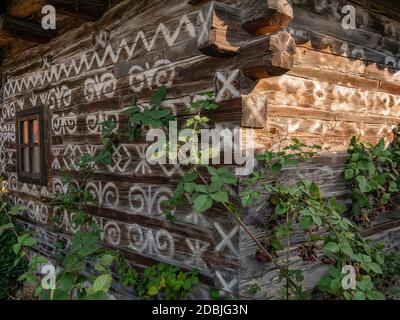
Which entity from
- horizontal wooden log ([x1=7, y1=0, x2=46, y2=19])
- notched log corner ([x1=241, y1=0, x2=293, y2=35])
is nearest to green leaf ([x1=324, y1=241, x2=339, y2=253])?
notched log corner ([x1=241, y1=0, x2=293, y2=35])

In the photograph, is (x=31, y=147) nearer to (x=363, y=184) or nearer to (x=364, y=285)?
(x=363, y=184)

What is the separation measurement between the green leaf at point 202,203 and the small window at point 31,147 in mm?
3324

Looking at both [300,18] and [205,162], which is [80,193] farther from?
[300,18]

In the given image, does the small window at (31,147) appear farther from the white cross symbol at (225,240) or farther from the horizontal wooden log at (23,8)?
the white cross symbol at (225,240)

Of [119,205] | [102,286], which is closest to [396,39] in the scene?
[119,205]

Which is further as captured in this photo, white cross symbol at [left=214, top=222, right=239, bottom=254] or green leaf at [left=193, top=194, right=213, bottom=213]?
white cross symbol at [left=214, top=222, right=239, bottom=254]

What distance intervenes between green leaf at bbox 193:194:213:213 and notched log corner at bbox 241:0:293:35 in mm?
1140

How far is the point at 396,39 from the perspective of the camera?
3.63m

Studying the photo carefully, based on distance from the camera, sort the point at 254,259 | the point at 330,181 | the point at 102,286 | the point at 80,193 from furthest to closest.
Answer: the point at 80,193 < the point at 330,181 < the point at 254,259 < the point at 102,286

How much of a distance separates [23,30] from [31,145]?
170 centimetres

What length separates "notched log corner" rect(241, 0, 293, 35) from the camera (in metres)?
2.12

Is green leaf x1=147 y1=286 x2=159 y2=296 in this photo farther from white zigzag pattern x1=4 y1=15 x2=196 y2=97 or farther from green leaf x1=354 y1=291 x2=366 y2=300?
white zigzag pattern x1=4 y1=15 x2=196 y2=97

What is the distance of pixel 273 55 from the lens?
2125 mm

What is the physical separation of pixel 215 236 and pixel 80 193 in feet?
6.46
